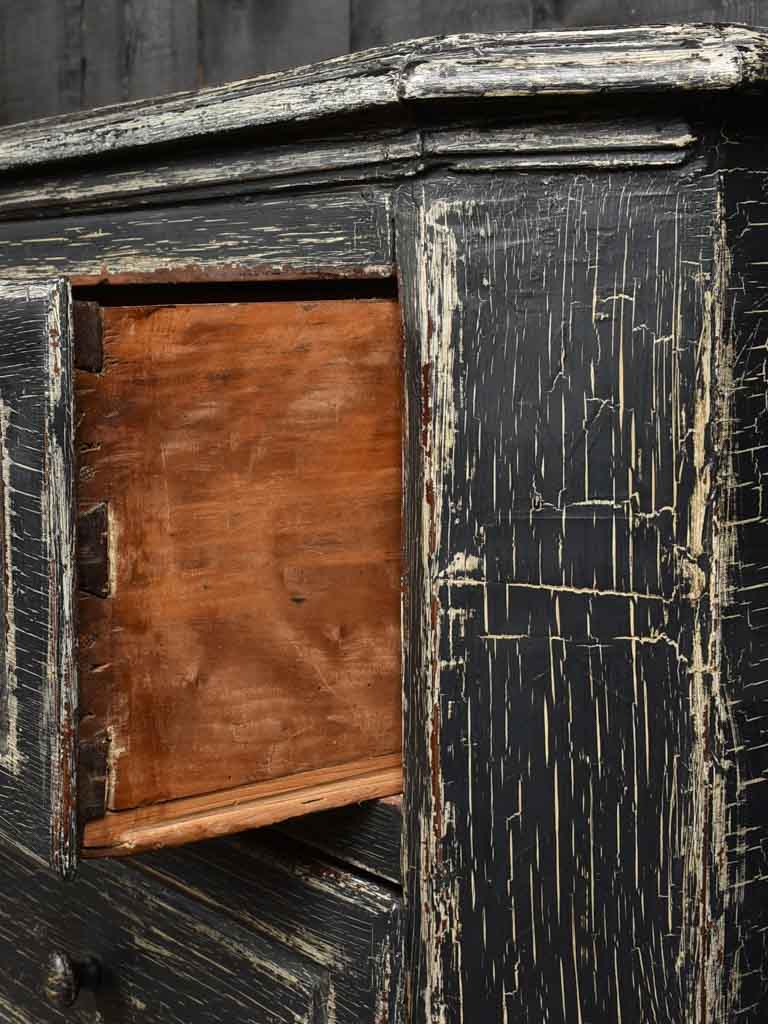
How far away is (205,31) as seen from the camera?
44.1 inches

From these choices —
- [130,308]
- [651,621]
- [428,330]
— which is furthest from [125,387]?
[651,621]

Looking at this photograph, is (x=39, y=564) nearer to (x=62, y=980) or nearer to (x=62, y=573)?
(x=62, y=573)

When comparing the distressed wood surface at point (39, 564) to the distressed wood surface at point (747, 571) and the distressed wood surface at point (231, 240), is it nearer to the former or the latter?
the distressed wood surface at point (231, 240)

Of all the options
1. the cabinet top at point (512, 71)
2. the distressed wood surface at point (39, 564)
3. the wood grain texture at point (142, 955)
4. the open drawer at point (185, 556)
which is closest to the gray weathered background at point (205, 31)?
the cabinet top at point (512, 71)

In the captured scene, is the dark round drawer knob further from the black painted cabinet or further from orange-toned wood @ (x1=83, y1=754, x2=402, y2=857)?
orange-toned wood @ (x1=83, y1=754, x2=402, y2=857)

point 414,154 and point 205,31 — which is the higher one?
point 205,31

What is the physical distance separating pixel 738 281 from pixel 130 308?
1.22 feet

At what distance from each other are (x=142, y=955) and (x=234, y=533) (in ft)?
1.56

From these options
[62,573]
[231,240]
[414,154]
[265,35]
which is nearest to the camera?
[62,573]

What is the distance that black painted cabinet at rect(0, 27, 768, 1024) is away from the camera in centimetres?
67

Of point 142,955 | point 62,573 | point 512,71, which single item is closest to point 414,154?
point 512,71

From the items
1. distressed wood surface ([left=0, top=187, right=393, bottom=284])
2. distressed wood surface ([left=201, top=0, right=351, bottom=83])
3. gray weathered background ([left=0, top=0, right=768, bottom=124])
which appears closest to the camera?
distressed wood surface ([left=0, top=187, right=393, bottom=284])

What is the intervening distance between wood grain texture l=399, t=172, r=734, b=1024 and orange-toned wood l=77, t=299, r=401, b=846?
0.05m

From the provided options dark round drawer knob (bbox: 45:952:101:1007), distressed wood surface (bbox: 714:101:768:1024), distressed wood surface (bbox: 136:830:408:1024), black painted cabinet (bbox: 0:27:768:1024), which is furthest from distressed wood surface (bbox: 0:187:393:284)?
dark round drawer knob (bbox: 45:952:101:1007)
